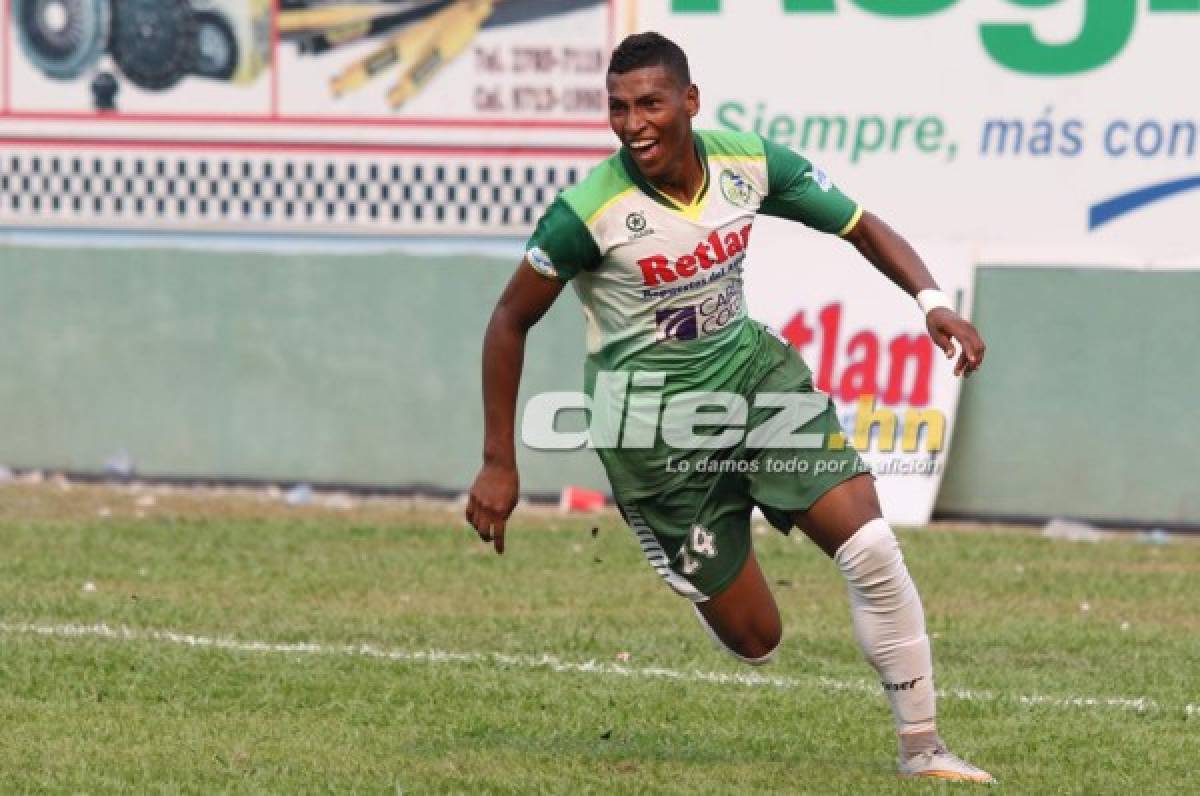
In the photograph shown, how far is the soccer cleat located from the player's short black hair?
210cm

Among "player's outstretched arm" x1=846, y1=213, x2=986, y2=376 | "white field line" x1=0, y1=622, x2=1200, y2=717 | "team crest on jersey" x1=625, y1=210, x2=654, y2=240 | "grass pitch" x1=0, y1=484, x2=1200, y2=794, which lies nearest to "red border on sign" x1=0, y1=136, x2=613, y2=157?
"grass pitch" x1=0, y1=484, x2=1200, y2=794

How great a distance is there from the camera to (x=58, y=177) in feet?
56.2

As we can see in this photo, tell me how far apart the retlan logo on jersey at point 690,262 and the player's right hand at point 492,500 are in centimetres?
70

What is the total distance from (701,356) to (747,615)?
2.81 ft

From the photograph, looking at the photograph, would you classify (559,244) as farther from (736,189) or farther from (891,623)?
(891,623)

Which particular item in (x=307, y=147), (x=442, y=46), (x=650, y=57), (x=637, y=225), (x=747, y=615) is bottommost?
(x=307, y=147)

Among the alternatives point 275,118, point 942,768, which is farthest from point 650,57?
point 275,118

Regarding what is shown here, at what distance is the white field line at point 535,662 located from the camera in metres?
9.58

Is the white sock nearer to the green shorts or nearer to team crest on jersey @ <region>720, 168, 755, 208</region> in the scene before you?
the green shorts

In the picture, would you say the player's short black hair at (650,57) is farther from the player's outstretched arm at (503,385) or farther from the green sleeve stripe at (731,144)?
the player's outstretched arm at (503,385)

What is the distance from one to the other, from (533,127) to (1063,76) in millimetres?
3222

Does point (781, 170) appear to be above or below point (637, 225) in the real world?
above

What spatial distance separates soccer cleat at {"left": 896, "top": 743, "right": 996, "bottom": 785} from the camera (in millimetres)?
7832

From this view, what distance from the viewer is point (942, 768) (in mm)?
7852
